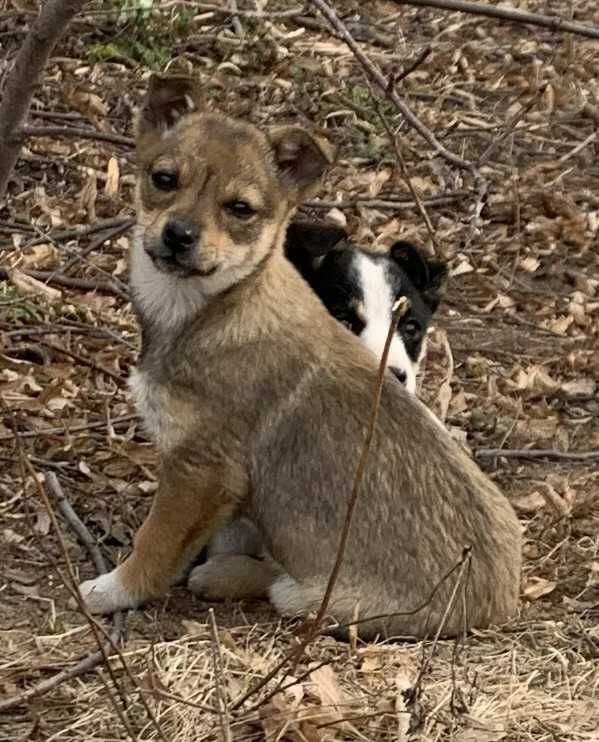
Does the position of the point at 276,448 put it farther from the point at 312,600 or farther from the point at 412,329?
the point at 412,329

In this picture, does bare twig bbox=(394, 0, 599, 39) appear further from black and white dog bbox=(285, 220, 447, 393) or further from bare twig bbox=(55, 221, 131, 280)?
bare twig bbox=(55, 221, 131, 280)

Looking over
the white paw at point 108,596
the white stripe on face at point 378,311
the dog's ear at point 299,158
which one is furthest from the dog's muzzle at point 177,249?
the white stripe on face at point 378,311

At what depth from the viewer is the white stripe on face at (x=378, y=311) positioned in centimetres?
652

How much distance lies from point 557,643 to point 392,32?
23.2ft

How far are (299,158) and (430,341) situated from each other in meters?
2.92

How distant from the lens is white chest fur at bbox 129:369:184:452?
548 centimetres

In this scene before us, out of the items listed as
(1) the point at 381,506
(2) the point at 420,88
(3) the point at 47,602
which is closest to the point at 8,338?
(3) the point at 47,602

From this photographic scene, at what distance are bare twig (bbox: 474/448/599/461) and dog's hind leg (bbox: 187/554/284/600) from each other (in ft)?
→ 6.27

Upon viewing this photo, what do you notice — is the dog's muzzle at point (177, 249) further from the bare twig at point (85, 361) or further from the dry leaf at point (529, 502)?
the dry leaf at point (529, 502)

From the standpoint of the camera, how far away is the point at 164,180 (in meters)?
5.38

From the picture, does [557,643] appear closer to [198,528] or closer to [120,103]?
[198,528]

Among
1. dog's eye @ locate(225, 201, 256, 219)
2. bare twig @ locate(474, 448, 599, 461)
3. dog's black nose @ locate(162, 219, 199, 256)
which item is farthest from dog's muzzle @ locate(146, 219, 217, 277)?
bare twig @ locate(474, 448, 599, 461)

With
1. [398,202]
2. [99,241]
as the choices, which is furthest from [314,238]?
[398,202]

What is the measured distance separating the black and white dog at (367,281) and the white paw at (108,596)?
1.68 m
